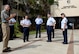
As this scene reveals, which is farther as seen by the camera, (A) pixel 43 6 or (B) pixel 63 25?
(A) pixel 43 6

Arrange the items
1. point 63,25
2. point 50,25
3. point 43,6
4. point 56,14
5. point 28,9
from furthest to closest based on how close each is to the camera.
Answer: point 56,14, point 43,6, point 28,9, point 50,25, point 63,25

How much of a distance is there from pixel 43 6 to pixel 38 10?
315cm

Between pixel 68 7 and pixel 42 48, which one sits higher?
pixel 68 7

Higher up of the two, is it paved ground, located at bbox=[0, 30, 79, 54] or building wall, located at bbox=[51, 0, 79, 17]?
building wall, located at bbox=[51, 0, 79, 17]

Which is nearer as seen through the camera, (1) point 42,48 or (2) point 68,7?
(1) point 42,48

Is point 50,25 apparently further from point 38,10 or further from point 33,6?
point 38,10

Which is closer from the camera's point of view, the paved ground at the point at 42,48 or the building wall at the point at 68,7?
the paved ground at the point at 42,48

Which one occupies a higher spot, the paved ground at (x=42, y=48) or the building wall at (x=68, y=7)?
the building wall at (x=68, y=7)

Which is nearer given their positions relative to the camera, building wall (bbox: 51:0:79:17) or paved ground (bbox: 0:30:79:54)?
paved ground (bbox: 0:30:79:54)

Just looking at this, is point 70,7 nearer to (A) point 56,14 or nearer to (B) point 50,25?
(A) point 56,14

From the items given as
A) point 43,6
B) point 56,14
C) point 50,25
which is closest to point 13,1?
point 43,6

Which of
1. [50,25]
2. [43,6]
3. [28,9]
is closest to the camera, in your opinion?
[50,25]

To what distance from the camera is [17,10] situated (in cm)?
3981

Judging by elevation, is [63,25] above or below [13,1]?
below
